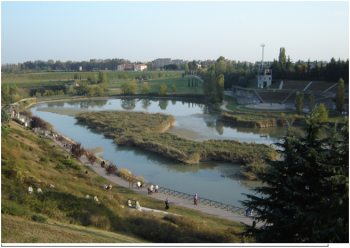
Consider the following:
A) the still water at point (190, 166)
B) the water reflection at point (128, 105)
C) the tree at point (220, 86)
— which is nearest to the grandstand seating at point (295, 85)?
the tree at point (220, 86)

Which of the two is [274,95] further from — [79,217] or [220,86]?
[79,217]

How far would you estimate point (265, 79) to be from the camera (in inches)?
2456

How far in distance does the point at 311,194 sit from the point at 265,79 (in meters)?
56.7

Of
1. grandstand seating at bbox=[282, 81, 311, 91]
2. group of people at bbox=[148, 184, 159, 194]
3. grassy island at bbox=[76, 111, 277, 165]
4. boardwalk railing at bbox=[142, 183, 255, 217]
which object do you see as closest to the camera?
boardwalk railing at bbox=[142, 183, 255, 217]

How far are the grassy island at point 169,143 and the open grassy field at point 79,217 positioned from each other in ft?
27.6

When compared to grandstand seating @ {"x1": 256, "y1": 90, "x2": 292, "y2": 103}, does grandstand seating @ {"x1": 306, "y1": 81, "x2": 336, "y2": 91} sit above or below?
above

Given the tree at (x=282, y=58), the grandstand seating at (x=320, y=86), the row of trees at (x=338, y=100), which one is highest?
the tree at (x=282, y=58)

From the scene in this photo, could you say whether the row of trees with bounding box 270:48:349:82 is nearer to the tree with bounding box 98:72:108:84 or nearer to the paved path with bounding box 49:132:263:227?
the paved path with bounding box 49:132:263:227

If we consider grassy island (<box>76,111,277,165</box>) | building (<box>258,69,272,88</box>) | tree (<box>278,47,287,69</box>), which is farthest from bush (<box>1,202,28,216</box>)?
tree (<box>278,47,287,69</box>)

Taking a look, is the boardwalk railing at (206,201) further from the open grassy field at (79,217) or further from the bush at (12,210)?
the bush at (12,210)

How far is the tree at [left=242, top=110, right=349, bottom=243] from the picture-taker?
7.84 meters

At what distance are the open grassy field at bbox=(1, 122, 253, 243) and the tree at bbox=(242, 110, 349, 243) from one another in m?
1.81

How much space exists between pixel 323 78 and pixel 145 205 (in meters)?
52.7

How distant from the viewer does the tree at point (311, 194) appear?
784 cm
